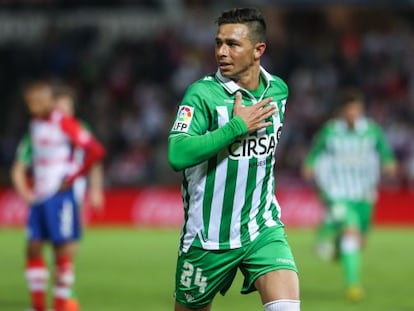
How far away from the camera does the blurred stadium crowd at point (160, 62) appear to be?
24641mm

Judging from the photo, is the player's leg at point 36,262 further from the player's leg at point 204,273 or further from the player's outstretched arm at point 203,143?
the player's outstretched arm at point 203,143

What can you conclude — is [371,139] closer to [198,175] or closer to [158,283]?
[158,283]

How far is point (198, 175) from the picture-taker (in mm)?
6742

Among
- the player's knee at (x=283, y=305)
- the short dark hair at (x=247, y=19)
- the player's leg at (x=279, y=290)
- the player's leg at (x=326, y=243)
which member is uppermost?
the short dark hair at (x=247, y=19)

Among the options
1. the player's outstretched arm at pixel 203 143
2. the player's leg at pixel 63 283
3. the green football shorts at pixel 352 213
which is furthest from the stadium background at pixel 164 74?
the player's outstretched arm at pixel 203 143

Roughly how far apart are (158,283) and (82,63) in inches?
541

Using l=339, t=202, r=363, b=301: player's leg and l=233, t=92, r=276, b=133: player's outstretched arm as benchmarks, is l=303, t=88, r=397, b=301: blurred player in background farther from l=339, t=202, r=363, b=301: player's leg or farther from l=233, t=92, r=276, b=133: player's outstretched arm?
l=233, t=92, r=276, b=133: player's outstretched arm

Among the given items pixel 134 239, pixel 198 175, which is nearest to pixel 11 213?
pixel 134 239

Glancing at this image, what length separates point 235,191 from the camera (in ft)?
22.2

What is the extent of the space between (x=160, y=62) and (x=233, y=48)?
19.9 meters

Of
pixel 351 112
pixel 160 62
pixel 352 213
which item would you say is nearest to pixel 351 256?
pixel 352 213

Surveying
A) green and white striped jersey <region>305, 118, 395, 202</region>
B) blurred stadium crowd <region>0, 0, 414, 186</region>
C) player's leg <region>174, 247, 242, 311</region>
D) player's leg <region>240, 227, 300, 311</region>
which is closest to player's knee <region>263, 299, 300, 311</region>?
player's leg <region>240, 227, 300, 311</region>

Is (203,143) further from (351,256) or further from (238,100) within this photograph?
(351,256)

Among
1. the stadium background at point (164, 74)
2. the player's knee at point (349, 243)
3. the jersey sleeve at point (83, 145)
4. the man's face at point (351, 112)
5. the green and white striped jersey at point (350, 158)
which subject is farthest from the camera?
the stadium background at point (164, 74)
